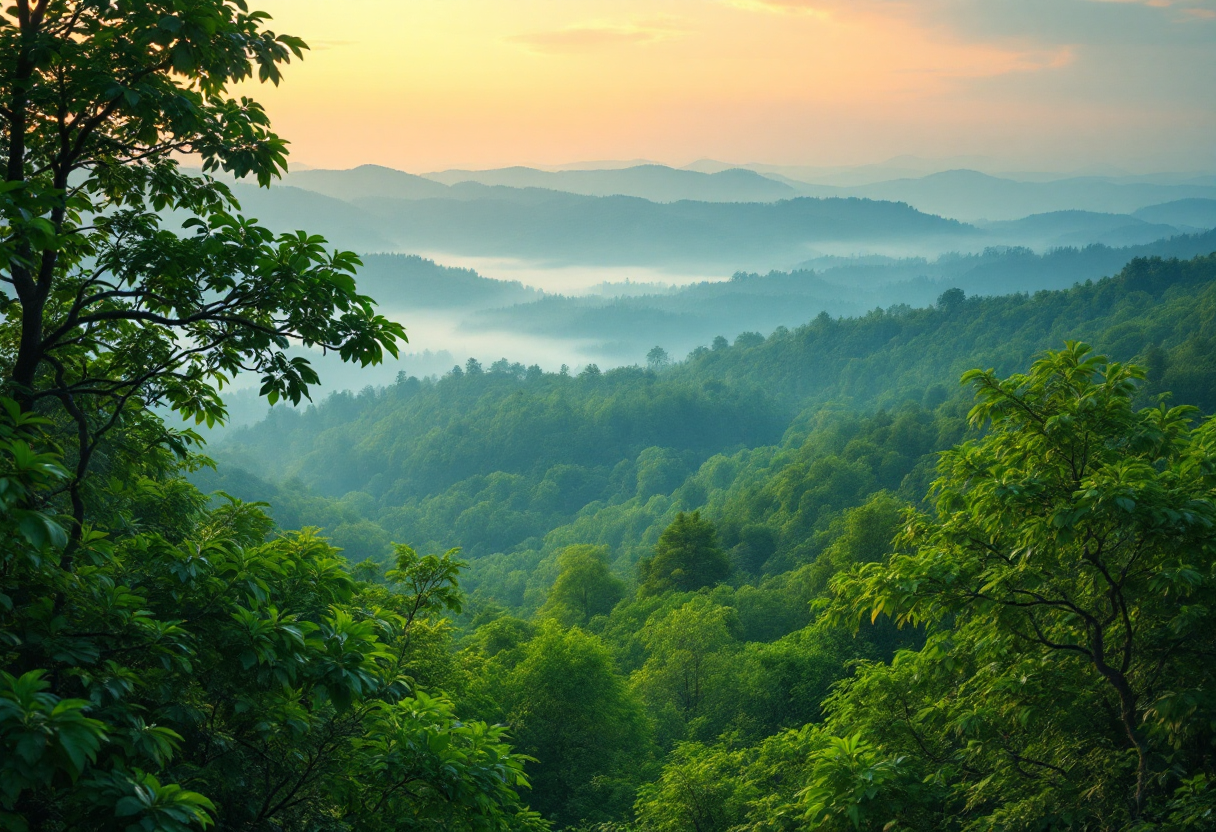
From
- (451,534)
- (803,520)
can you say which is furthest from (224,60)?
(451,534)

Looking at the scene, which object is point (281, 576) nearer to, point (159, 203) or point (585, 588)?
point (159, 203)

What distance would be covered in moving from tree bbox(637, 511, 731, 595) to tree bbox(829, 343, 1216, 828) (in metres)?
49.4

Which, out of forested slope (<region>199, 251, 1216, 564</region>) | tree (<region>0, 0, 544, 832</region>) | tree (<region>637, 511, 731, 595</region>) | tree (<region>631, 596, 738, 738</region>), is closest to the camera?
tree (<region>0, 0, 544, 832</region>)

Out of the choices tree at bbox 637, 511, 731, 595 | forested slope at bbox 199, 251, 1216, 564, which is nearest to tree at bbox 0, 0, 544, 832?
tree at bbox 637, 511, 731, 595

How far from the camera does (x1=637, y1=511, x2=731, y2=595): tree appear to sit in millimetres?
59688

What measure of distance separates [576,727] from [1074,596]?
22.8 meters

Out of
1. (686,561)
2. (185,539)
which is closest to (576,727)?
(185,539)

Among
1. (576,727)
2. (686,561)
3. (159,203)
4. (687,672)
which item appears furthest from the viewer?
(686,561)

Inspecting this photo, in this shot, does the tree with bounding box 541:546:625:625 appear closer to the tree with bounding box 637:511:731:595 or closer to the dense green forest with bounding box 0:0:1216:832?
the tree with bounding box 637:511:731:595

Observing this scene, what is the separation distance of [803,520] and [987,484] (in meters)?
73.5

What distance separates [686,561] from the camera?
60.5m

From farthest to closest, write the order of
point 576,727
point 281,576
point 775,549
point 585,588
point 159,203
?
point 775,549 → point 585,588 → point 576,727 → point 159,203 → point 281,576

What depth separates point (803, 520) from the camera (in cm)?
8044

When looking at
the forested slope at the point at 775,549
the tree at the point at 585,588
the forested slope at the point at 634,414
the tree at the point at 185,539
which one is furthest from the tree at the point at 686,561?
the forested slope at the point at 634,414
